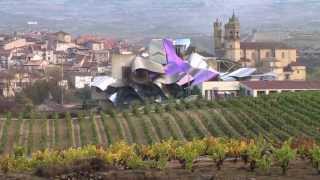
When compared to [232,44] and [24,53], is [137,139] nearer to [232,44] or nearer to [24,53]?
[232,44]

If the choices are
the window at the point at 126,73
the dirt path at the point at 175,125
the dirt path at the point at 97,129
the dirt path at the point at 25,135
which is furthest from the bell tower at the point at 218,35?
the dirt path at the point at 25,135

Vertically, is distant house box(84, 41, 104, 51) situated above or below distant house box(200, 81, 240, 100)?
below

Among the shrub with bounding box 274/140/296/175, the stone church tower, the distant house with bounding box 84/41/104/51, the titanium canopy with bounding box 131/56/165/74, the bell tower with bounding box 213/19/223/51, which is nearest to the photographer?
the shrub with bounding box 274/140/296/175

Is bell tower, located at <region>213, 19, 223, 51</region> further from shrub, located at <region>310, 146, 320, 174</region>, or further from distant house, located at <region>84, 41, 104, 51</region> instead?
shrub, located at <region>310, 146, 320, 174</region>

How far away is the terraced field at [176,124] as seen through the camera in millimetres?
30703

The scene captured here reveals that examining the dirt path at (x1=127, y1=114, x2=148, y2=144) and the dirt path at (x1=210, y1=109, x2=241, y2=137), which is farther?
the dirt path at (x1=210, y1=109, x2=241, y2=137)

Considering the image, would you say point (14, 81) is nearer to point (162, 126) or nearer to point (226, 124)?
point (162, 126)

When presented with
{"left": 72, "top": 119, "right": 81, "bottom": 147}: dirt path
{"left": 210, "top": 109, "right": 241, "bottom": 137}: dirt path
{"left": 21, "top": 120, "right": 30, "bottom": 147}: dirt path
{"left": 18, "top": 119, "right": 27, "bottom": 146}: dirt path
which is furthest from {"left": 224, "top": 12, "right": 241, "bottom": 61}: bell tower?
{"left": 21, "top": 120, "right": 30, "bottom": 147}: dirt path

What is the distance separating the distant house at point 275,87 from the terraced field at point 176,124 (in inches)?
471

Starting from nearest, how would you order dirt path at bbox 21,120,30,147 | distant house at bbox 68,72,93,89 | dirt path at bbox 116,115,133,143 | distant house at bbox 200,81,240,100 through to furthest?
1. dirt path at bbox 21,120,30,147
2. dirt path at bbox 116,115,133,143
3. distant house at bbox 200,81,240,100
4. distant house at bbox 68,72,93,89

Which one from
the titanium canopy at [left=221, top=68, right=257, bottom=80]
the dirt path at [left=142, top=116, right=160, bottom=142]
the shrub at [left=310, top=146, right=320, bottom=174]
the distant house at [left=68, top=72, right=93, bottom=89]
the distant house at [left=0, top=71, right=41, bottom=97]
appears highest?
the shrub at [left=310, top=146, right=320, bottom=174]

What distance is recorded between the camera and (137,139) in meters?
31.1

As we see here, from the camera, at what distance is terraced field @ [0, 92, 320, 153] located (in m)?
30.7

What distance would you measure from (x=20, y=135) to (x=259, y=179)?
1773 cm
